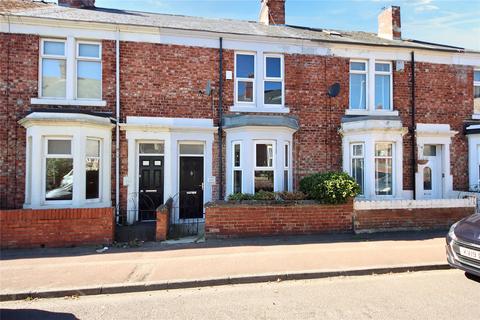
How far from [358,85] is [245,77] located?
163 inches

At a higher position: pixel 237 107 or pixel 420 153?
pixel 237 107

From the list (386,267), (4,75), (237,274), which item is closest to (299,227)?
(386,267)

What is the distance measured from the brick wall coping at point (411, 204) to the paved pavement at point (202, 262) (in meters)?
0.99

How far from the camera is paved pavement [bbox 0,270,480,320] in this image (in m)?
4.30

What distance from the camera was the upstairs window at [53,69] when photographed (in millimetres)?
9977

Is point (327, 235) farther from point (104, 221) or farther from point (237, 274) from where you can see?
point (104, 221)

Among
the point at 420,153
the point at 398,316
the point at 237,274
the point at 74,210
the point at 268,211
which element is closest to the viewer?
the point at 398,316

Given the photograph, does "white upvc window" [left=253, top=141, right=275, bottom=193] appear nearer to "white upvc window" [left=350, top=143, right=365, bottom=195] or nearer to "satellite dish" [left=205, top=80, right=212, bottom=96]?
"satellite dish" [left=205, top=80, right=212, bottom=96]

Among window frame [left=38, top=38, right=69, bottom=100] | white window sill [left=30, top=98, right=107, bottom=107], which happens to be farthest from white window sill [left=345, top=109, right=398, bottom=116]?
window frame [left=38, top=38, right=69, bottom=100]

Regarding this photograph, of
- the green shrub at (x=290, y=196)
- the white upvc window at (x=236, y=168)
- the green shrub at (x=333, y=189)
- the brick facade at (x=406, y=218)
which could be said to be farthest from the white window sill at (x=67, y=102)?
the brick facade at (x=406, y=218)

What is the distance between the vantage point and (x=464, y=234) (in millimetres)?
5441

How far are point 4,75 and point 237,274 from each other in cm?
893

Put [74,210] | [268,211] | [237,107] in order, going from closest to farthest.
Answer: [74,210] → [268,211] → [237,107]

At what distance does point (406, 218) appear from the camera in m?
9.30
